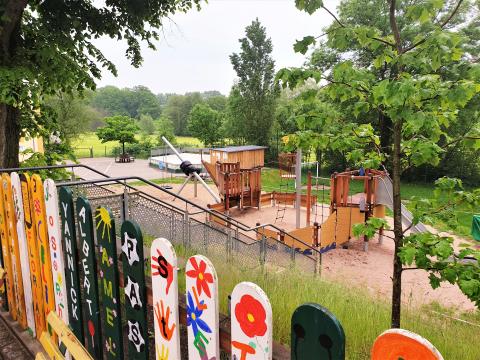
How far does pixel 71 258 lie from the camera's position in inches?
105

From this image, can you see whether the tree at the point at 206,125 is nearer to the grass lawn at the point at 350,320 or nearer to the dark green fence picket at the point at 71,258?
the grass lawn at the point at 350,320

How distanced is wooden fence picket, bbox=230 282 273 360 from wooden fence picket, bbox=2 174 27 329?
265 centimetres

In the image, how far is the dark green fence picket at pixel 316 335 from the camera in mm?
1264

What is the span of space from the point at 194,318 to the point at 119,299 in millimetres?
780

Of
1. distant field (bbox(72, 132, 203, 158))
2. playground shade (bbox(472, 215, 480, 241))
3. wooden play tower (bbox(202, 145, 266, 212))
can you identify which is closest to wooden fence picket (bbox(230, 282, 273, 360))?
playground shade (bbox(472, 215, 480, 241))

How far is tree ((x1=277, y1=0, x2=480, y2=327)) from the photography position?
2465mm

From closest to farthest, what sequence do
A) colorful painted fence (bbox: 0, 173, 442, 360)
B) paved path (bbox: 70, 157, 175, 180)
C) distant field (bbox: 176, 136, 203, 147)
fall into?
1. colorful painted fence (bbox: 0, 173, 442, 360)
2. paved path (bbox: 70, 157, 175, 180)
3. distant field (bbox: 176, 136, 203, 147)

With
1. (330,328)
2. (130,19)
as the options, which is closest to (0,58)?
(130,19)

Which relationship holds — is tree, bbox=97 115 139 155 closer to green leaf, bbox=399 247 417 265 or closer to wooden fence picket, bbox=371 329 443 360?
green leaf, bbox=399 247 417 265

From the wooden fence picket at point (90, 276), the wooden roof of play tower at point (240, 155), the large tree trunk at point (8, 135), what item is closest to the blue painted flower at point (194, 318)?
the wooden fence picket at point (90, 276)

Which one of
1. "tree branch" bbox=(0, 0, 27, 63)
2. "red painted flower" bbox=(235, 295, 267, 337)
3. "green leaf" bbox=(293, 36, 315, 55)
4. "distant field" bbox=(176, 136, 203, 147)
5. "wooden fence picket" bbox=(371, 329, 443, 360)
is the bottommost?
"distant field" bbox=(176, 136, 203, 147)

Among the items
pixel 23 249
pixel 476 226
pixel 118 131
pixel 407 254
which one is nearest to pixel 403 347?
pixel 407 254

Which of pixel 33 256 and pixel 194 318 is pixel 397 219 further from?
pixel 33 256

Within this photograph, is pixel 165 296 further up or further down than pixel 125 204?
further up
